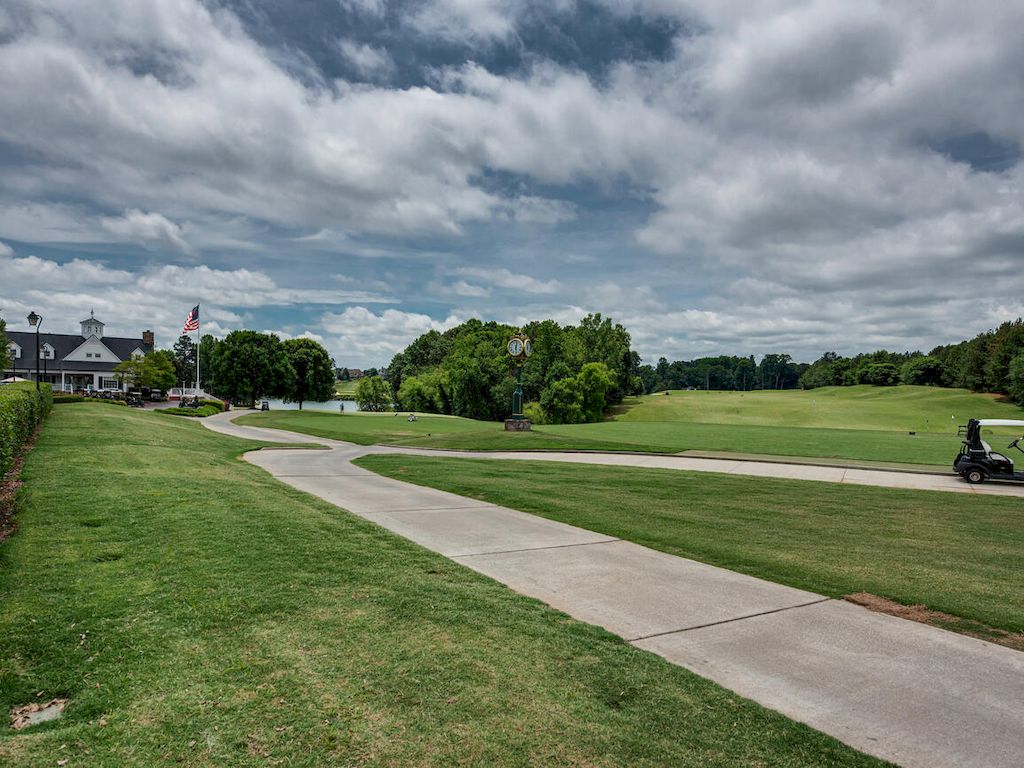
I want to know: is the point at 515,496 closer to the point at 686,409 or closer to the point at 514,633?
the point at 514,633

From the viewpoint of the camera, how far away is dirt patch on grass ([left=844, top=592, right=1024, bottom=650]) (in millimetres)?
5082

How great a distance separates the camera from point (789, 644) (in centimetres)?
486

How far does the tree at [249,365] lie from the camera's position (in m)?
70.1

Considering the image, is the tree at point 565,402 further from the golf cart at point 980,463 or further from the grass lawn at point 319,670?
the grass lawn at point 319,670

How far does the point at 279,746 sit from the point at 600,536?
6067 millimetres

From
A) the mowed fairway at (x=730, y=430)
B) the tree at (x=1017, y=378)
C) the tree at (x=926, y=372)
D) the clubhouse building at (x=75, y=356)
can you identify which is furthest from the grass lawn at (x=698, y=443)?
the tree at (x=926, y=372)

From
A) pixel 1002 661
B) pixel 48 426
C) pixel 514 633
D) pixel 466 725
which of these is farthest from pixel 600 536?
pixel 48 426

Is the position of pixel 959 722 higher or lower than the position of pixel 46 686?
lower

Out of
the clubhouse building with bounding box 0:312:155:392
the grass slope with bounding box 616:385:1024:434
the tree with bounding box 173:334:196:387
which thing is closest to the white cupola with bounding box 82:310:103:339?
the clubhouse building with bounding box 0:312:155:392

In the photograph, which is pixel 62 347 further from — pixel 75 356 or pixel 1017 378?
pixel 1017 378

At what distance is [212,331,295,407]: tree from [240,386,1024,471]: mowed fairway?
26728mm

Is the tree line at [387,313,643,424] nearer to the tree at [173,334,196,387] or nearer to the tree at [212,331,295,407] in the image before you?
the tree at [212,331,295,407]

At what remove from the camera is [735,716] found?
361cm

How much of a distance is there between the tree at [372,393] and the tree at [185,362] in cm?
3064
